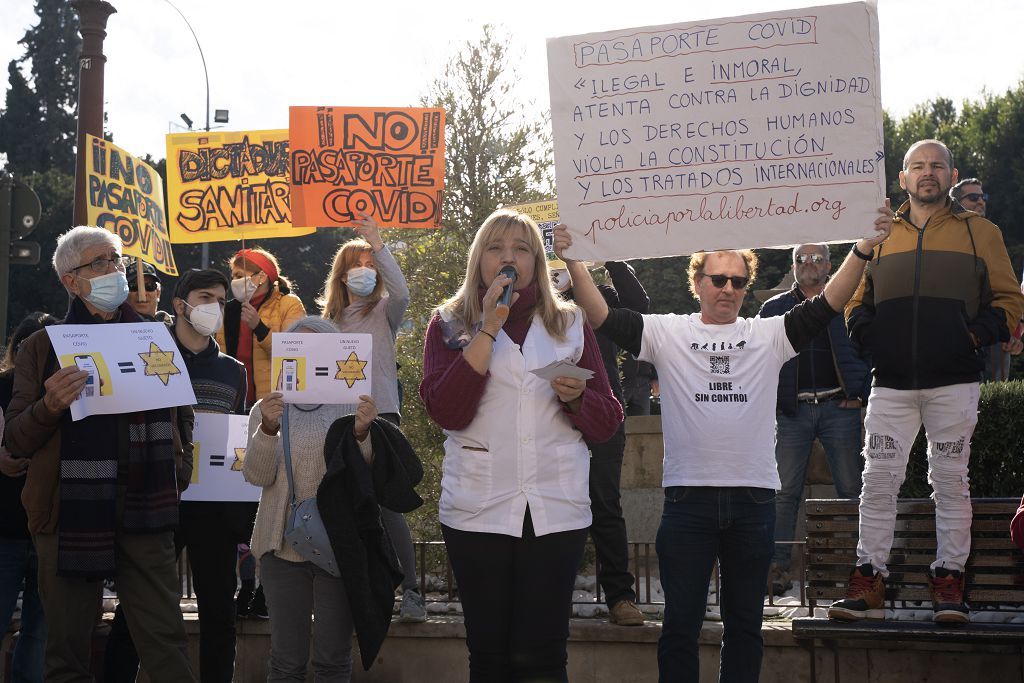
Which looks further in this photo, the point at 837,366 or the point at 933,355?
the point at 837,366

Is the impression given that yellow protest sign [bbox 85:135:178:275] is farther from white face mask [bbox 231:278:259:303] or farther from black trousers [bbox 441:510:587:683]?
black trousers [bbox 441:510:587:683]

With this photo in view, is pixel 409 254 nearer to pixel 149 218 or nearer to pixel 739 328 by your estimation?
pixel 149 218

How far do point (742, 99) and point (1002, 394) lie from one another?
336cm

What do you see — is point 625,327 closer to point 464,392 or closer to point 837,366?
point 464,392

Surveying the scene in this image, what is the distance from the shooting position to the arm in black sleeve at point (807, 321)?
5.19 meters

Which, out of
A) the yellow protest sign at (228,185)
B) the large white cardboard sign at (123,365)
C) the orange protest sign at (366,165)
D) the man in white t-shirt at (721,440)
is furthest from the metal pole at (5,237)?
the man in white t-shirt at (721,440)

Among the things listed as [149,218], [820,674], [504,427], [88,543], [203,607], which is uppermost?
[149,218]

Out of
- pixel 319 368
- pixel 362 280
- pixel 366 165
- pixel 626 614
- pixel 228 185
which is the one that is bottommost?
pixel 626 614

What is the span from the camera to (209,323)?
6258 mm

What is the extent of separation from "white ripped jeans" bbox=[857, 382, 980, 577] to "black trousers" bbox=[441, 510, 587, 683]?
2.23 meters

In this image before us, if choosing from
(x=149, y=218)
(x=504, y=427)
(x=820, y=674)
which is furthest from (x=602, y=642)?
(x=149, y=218)

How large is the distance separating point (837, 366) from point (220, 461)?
3790 mm

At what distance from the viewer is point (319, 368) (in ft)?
17.3

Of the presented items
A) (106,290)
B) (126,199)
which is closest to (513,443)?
(106,290)
